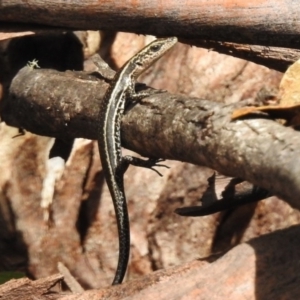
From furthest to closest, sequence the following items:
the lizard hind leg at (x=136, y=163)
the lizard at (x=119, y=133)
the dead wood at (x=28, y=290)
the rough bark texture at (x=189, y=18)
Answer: the lizard hind leg at (x=136, y=163)
the lizard at (x=119, y=133)
the rough bark texture at (x=189, y=18)
the dead wood at (x=28, y=290)

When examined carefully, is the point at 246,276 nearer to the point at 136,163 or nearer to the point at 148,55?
the point at 136,163

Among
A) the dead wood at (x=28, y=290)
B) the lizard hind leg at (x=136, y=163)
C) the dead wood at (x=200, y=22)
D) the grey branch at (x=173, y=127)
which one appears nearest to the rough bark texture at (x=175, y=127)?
the grey branch at (x=173, y=127)

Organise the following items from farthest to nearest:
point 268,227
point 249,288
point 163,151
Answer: point 268,227, point 163,151, point 249,288

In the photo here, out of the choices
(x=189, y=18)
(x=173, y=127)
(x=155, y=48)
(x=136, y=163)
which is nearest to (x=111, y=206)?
(x=136, y=163)

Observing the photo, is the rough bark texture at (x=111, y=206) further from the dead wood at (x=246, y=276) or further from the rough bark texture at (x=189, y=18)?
the dead wood at (x=246, y=276)

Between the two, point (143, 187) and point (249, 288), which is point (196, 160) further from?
point (143, 187)

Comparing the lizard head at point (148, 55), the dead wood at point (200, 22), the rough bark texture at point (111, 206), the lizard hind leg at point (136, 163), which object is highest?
the dead wood at point (200, 22)

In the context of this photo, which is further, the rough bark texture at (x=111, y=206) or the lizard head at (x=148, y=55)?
the rough bark texture at (x=111, y=206)

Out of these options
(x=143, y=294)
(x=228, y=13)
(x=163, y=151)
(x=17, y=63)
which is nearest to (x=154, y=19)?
(x=228, y=13)
